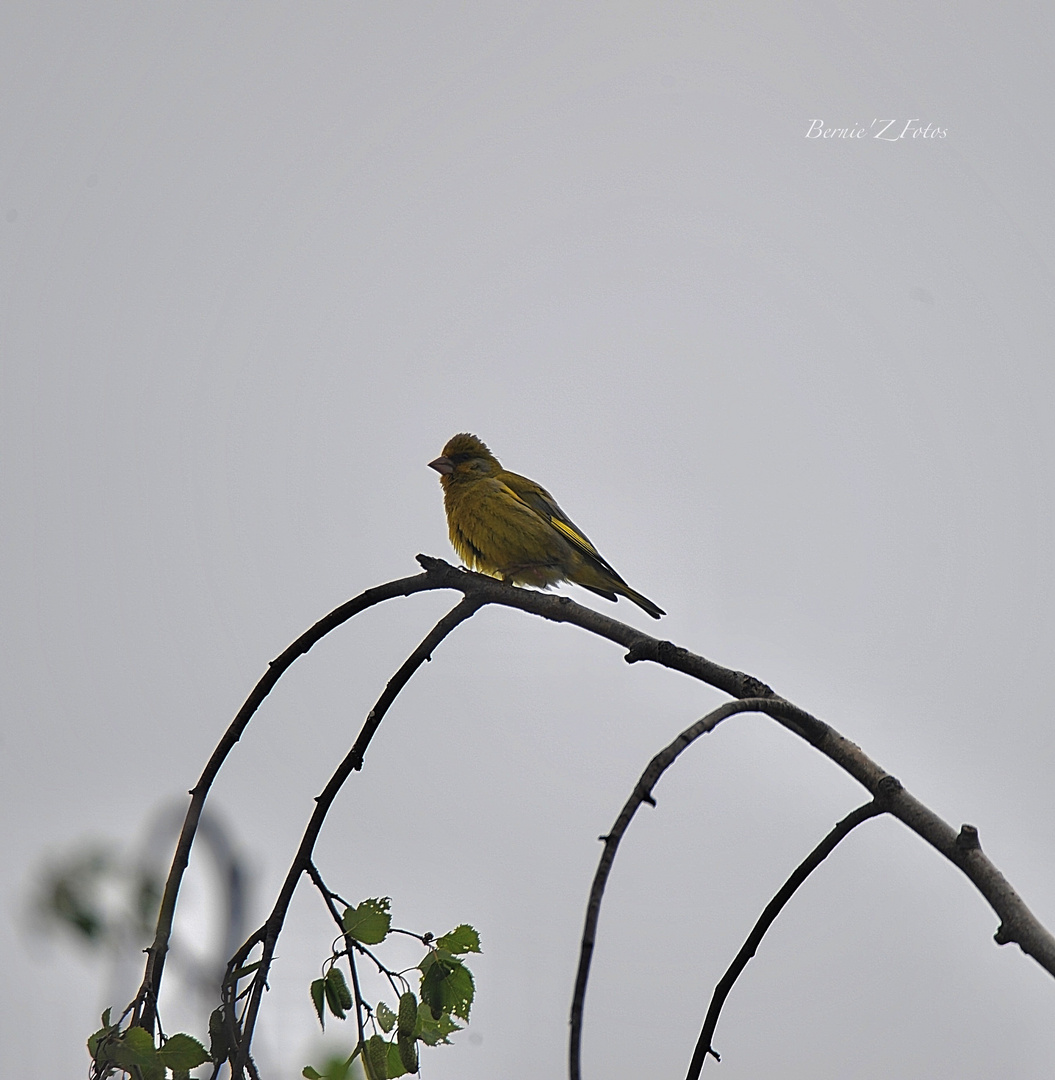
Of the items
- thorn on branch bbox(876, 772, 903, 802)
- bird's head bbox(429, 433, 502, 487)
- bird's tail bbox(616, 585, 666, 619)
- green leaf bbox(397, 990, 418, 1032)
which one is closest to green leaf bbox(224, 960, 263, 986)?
green leaf bbox(397, 990, 418, 1032)

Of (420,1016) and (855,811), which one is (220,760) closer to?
(420,1016)

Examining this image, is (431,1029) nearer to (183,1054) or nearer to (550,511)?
(183,1054)

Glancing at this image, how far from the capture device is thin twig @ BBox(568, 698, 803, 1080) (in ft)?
4.36

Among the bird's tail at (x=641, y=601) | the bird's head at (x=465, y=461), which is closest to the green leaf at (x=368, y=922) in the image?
the bird's tail at (x=641, y=601)

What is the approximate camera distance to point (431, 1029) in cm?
206

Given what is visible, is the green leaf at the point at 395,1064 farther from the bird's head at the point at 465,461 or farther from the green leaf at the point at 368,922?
the bird's head at the point at 465,461

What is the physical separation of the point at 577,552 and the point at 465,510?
1.59 ft

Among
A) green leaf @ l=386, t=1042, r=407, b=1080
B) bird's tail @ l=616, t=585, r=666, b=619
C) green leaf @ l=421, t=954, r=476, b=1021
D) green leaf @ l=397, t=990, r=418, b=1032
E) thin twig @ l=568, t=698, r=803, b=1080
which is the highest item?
bird's tail @ l=616, t=585, r=666, b=619

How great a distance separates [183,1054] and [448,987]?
0.46 meters

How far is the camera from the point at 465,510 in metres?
4.41

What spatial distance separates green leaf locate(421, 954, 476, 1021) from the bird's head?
2839mm

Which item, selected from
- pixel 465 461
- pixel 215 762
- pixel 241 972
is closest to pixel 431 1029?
pixel 241 972

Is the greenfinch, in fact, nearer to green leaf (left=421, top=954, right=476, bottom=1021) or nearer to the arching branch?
the arching branch

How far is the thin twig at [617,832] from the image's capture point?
1330 mm
